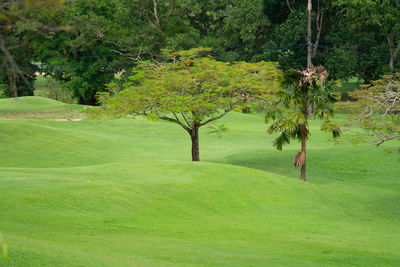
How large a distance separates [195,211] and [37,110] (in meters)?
38.7

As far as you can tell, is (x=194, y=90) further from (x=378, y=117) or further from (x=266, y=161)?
Result: (x=378, y=117)

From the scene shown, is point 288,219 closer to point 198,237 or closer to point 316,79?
point 198,237

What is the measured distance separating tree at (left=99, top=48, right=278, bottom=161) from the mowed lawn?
4940 millimetres

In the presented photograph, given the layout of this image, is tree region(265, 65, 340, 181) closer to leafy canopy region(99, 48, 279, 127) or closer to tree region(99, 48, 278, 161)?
leafy canopy region(99, 48, 279, 127)

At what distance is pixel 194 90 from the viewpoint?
30344 mm

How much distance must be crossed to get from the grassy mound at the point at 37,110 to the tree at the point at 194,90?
20.9 metres

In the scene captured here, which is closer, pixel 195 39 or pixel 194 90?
pixel 194 90

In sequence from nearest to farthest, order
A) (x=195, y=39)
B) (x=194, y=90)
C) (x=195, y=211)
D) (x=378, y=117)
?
(x=195, y=211) → (x=378, y=117) → (x=194, y=90) → (x=195, y=39)

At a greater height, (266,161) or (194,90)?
(194,90)

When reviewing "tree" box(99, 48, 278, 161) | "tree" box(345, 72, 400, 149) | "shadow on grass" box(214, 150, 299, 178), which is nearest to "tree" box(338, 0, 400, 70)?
"shadow on grass" box(214, 150, 299, 178)

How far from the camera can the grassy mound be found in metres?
49.9

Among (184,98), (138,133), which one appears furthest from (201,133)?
(184,98)

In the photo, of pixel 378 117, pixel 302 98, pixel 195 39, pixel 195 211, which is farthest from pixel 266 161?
pixel 195 39

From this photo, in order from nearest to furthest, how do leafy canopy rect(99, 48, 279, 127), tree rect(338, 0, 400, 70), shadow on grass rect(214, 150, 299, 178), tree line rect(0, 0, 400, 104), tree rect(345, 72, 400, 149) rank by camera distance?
tree rect(345, 72, 400, 149)
leafy canopy rect(99, 48, 279, 127)
shadow on grass rect(214, 150, 299, 178)
tree rect(338, 0, 400, 70)
tree line rect(0, 0, 400, 104)
